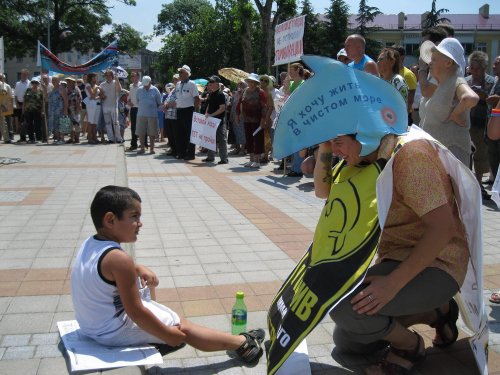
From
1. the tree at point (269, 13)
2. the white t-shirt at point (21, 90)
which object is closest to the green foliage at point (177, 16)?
the tree at point (269, 13)

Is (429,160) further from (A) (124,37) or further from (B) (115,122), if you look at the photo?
(A) (124,37)

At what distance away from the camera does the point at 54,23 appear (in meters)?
48.8

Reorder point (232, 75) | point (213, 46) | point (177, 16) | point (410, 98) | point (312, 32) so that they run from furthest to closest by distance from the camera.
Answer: point (177, 16)
point (312, 32)
point (213, 46)
point (232, 75)
point (410, 98)

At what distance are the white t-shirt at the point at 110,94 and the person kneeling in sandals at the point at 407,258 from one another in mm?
13881

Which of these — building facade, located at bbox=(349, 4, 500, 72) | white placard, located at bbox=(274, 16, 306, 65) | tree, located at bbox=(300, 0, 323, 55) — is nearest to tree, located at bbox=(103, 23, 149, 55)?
tree, located at bbox=(300, 0, 323, 55)

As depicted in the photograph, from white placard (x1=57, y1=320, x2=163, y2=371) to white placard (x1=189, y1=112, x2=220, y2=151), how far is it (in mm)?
9094

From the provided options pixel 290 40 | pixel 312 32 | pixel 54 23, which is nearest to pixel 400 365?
Result: pixel 290 40

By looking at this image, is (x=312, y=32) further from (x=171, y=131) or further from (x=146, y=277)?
(x=146, y=277)

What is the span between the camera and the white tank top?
2.77 meters

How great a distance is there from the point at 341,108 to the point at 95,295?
1569 millimetres

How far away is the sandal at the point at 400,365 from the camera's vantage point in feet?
9.39

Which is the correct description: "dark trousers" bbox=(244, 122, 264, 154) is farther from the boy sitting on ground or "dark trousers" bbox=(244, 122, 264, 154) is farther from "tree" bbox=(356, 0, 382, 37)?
"tree" bbox=(356, 0, 382, 37)

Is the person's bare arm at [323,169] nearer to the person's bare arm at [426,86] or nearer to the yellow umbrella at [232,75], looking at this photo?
the person's bare arm at [426,86]

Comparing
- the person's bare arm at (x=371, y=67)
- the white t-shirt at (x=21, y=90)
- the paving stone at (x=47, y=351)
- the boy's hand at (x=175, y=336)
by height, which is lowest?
the paving stone at (x=47, y=351)
